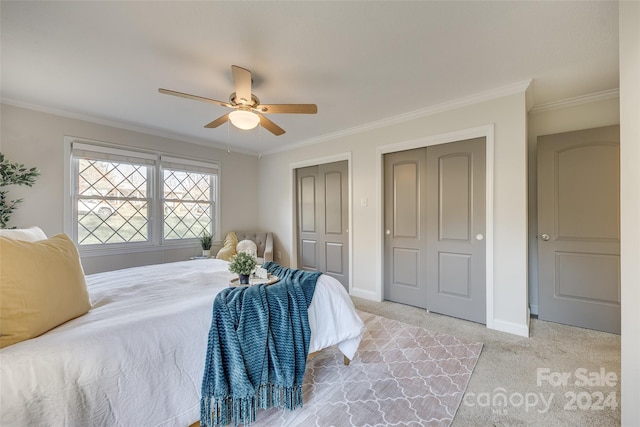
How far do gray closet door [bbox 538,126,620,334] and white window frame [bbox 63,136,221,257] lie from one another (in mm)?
4677

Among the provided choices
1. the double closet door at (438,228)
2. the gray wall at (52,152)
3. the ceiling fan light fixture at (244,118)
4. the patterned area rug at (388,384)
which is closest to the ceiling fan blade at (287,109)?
the ceiling fan light fixture at (244,118)

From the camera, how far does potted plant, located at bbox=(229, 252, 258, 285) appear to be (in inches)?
71.9

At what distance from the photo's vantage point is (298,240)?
474cm

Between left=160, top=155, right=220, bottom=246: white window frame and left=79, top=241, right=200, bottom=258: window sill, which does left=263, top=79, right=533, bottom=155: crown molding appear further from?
left=79, top=241, right=200, bottom=258: window sill

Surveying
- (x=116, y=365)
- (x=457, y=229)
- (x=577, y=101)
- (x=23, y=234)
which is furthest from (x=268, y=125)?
(x=577, y=101)

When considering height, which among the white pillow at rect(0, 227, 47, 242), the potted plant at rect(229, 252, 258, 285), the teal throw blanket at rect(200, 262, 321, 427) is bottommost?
the teal throw blanket at rect(200, 262, 321, 427)

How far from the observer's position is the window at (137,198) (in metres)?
3.34

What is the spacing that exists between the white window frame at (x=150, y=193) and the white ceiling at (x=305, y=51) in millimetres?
547

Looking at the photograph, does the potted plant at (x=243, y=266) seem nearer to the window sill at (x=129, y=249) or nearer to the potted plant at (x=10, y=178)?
the potted plant at (x=10, y=178)

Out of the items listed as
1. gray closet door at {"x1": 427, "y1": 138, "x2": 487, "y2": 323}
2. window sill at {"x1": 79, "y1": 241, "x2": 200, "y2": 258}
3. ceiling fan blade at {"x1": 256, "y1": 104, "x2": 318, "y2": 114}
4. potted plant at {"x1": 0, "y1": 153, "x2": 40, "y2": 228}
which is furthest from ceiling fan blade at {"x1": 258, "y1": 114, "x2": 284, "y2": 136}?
window sill at {"x1": 79, "y1": 241, "x2": 200, "y2": 258}

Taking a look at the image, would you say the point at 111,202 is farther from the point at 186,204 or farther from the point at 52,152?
the point at 186,204

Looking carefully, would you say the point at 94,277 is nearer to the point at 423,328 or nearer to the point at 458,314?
the point at 423,328

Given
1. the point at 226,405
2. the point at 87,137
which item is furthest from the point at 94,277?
the point at 87,137

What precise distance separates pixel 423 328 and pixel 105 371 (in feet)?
8.69
